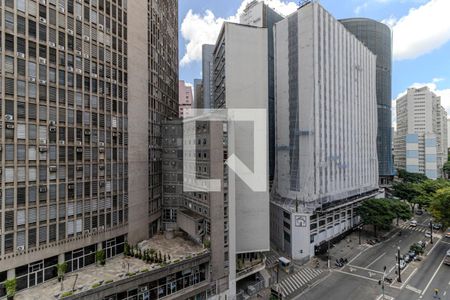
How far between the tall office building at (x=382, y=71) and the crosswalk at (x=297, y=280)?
68.8m

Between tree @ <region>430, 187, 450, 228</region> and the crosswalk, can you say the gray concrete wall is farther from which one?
tree @ <region>430, 187, 450, 228</region>

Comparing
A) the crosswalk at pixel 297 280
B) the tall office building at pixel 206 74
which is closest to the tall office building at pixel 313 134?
the crosswalk at pixel 297 280

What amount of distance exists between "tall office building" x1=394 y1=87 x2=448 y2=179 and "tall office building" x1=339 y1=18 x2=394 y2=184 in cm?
3745

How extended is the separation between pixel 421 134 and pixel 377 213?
96.8 metres

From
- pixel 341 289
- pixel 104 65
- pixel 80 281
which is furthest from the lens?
pixel 341 289

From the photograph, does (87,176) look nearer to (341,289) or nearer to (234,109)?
(234,109)

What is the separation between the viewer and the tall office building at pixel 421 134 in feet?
384

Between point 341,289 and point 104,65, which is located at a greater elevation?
point 104,65

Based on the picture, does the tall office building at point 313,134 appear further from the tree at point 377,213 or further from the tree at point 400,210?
the tree at point 400,210

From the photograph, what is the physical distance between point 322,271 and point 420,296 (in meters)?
13.5

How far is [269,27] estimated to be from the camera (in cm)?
7356

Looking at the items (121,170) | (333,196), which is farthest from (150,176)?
(333,196)

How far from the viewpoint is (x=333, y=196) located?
5703cm

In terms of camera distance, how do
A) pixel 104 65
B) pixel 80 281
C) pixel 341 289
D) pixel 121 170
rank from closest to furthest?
pixel 80 281
pixel 104 65
pixel 121 170
pixel 341 289
